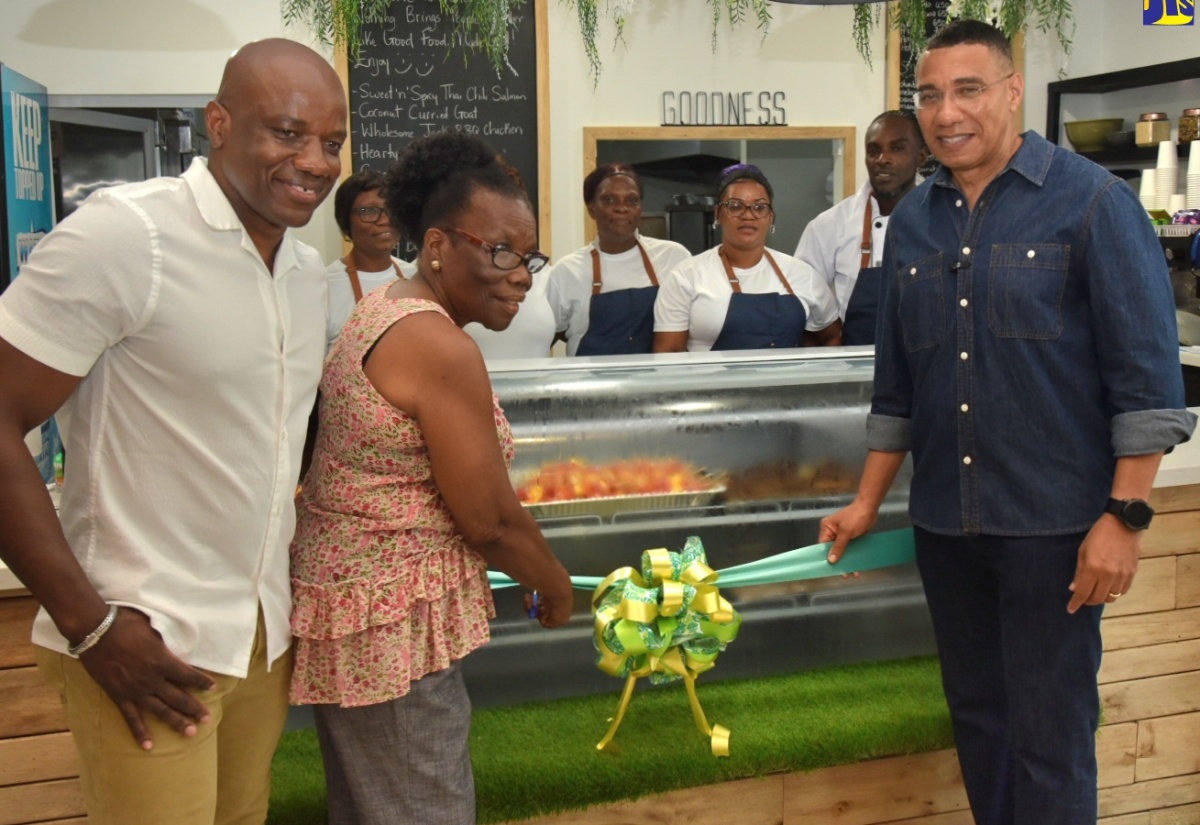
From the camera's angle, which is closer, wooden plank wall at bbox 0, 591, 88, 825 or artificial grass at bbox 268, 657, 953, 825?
wooden plank wall at bbox 0, 591, 88, 825

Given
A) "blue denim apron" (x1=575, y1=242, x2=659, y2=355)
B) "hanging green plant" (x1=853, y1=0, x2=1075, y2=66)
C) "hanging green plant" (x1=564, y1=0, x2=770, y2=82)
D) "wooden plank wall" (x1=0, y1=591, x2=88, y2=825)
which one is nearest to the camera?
"wooden plank wall" (x1=0, y1=591, x2=88, y2=825)

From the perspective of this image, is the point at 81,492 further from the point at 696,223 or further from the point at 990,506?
the point at 696,223

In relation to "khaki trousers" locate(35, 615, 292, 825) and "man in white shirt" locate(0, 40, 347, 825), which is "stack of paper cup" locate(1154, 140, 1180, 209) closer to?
"man in white shirt" locate(0, 40, 347, 825)

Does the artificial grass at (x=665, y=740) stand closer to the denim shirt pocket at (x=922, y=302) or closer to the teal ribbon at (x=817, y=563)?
the teal ribbon at (x=817, y=563)

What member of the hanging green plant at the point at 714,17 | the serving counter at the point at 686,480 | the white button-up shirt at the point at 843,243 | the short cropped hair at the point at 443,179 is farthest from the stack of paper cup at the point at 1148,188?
the short cropped hair at the point at 443,179

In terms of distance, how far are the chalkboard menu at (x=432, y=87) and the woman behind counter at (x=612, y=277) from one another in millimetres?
1321

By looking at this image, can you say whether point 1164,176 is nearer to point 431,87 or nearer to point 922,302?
point 431,87

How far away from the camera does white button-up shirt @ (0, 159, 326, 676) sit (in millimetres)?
1189

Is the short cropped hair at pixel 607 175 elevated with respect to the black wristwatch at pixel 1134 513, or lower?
elevated

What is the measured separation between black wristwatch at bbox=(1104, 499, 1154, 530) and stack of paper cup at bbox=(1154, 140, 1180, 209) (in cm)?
352

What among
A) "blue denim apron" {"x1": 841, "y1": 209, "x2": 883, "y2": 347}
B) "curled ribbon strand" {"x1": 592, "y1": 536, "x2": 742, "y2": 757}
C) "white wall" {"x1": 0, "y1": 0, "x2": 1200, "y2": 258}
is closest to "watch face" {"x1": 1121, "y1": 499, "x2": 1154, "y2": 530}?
"curled ribbon strand" {"x1": 592, "y1": 536, "x2": 742, "y2": 757}

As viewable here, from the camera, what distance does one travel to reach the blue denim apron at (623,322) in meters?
3.54

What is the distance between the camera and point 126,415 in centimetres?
126

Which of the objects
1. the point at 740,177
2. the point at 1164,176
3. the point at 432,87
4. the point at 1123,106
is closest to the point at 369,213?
the point at 740,177
